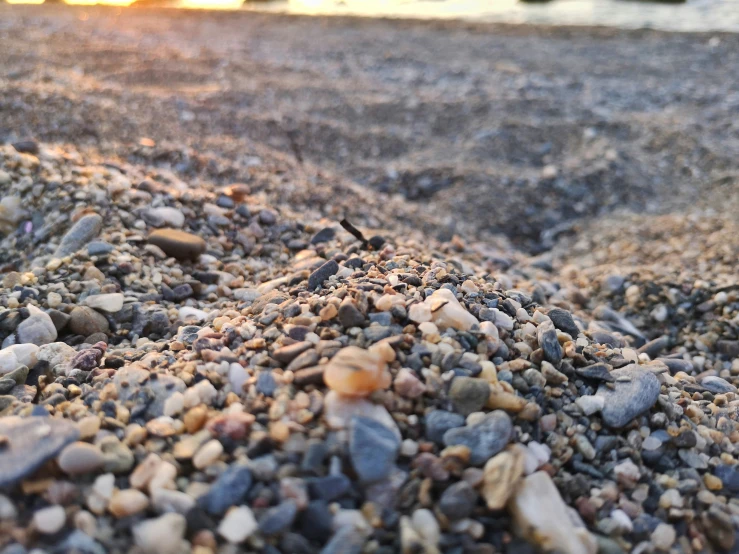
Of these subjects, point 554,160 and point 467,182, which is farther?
point 554,160

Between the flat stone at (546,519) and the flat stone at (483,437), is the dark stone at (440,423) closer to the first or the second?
the flat stone at (483,437)

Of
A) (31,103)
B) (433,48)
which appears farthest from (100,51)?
(433,48)

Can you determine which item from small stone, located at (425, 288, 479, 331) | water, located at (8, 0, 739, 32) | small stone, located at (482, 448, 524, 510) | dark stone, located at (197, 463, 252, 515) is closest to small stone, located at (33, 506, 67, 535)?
dark stone, located at (197, 463, 252, 515)

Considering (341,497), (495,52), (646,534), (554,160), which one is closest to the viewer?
A: (341,497)

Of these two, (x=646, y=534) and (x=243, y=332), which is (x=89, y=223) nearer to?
(x=243, y=332)

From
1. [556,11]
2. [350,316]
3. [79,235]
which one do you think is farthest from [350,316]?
[556,11]
